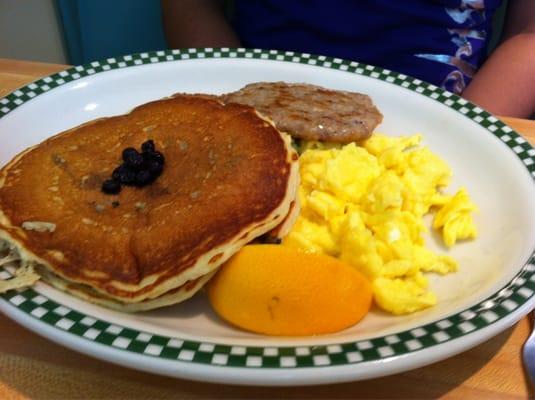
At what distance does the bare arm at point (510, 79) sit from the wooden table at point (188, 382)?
3.42 ft

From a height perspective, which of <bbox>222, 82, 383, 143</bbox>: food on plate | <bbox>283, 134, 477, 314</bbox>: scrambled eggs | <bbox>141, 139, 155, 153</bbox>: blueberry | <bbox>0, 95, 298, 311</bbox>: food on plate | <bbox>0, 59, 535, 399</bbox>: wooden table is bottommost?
<bbox>0, 59, 535, 399</bbox>: wooden table

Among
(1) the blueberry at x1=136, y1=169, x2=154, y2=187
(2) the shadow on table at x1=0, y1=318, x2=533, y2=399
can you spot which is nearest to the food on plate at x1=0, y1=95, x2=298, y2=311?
(1) the blueberry at x1=136, y1=169, x2=154, y2=187

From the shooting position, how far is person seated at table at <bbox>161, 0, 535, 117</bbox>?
1.79 metres

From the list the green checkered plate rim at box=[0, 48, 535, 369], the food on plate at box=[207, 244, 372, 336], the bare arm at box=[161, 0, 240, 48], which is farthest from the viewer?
the bare arm at box=[161, 0, 240, 48]

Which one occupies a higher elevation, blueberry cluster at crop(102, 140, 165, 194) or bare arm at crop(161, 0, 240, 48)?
blueberry cluster at crop(102, 140, 165, 194)

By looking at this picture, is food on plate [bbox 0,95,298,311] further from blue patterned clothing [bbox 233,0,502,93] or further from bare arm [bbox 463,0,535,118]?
bare arm [bbox 463,0,535,118]

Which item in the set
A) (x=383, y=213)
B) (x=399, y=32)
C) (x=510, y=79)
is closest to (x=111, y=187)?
(x=383, y=213)

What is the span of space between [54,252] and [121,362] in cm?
24

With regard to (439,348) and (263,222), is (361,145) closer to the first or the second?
(263,222)

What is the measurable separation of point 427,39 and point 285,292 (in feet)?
3.95

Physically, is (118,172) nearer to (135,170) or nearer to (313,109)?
(135,170)

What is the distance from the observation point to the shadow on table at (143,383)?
859 millimetres

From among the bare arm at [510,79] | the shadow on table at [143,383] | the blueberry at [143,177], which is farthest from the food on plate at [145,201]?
the bare arm at [510,79]

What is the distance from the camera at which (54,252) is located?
929 millimetres
